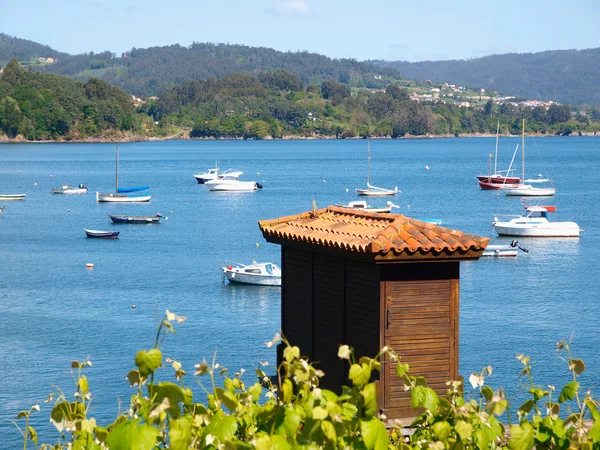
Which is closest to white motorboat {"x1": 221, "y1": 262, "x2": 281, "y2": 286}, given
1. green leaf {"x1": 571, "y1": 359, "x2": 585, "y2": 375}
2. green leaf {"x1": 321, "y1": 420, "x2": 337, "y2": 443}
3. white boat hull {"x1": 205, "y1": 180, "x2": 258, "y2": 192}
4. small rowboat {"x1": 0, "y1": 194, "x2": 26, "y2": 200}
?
green leaf {"x1": 571, "y1": 359, "x2": 585, "y2": 375}

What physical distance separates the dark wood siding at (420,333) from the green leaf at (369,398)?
18.3ft

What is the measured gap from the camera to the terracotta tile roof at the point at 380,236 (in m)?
10.4

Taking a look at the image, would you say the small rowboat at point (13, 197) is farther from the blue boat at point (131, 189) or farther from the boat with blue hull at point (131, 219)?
the boat with blue hull at point (131, 219)

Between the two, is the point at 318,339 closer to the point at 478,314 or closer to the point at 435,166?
the point at 478,314

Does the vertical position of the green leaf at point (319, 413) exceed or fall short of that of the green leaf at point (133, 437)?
it exceeds it

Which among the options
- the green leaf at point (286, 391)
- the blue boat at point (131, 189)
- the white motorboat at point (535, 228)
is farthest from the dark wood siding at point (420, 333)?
the blue boat at point (131, 189)

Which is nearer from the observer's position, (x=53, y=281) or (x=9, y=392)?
(x=9, y=392)

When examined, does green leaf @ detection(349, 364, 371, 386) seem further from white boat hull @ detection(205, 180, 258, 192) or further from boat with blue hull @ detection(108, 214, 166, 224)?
white boat hull @ detection(205, 180, 258, 192)

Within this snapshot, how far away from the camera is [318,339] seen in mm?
11156

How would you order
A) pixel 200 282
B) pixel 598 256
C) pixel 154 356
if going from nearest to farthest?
pixel 154 356, pixel 200 282, pixel 598 256

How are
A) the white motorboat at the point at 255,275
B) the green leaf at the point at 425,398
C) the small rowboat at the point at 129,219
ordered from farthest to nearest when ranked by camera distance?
the small rowboat at the point at 129,219 → the white motorboat at the point at 255,275 → the green leaf at the point at 425,398

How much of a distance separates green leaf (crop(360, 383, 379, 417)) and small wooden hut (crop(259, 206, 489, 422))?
552 cm

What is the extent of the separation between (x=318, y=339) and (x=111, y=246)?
44.6 m

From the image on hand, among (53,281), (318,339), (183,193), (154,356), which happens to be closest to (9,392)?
(318,339)
